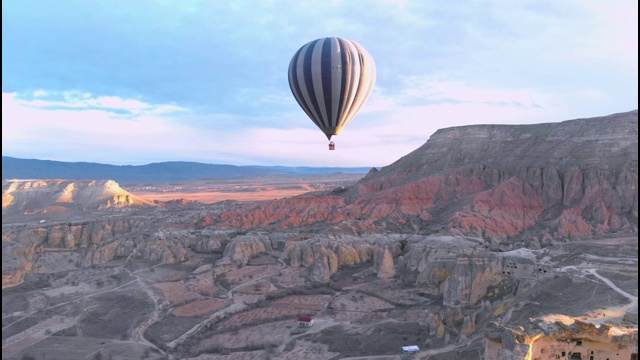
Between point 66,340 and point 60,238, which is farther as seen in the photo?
point 60,238

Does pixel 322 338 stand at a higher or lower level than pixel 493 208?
lower

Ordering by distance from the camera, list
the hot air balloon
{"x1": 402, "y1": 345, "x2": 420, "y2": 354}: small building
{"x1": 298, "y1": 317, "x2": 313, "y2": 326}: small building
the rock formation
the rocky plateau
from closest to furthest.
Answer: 1. the rocky plateau
2. {"x1": 402, "y1": 345, "x2": 420, "y2": 354}: small building
3. {"x1": 298, "y1": 317, "x2": 313, "y2": 326}: small building
4. the hot air balloon
5. the rock formation

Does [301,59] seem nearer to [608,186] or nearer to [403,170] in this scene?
[608,186]

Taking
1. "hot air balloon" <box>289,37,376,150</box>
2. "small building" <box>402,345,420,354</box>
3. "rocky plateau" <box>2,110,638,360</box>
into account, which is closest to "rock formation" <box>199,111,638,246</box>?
"rocky plateau" <box>2,110,638,360</box>

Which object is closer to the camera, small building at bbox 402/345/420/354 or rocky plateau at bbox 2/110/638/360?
rocky plateau at bbox 2/110/638/360

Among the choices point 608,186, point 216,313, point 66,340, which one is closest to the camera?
point 66,340

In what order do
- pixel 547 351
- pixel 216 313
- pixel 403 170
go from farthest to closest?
1. pixel 403 170
2. pixel 216 313
3. pixel 547 351

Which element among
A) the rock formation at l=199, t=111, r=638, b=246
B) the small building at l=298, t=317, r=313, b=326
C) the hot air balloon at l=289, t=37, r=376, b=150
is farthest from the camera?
the rock formation at l=199, t=111, r=638, b=246

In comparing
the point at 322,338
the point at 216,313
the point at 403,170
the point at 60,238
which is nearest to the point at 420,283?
the point at 322,338

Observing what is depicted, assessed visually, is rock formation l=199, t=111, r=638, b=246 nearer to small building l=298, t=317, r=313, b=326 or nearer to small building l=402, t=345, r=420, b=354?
small building l=298, t=317, r=313, b=326
